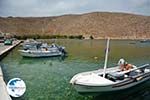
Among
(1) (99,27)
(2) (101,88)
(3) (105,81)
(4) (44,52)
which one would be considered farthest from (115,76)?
(1) (99,27)

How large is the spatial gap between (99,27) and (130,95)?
531 feet

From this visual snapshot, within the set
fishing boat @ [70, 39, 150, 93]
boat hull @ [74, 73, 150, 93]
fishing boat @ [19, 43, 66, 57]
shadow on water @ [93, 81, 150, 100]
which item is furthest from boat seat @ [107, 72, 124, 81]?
fishing boat @ [19, 43, 66, 57]

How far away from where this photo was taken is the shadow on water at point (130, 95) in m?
18.0

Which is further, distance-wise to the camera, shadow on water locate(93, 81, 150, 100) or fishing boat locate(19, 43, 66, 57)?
fishing boat locate(19, 43, 66, 57)

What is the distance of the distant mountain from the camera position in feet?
541

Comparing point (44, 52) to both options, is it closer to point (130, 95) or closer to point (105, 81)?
point (130, 95)

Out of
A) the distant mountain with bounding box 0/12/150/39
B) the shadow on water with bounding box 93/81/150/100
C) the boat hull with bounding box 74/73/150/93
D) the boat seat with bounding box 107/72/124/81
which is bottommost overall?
the distant mountain with bounding box 0/12/150/39

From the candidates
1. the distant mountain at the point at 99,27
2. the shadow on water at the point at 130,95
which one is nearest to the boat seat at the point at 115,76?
the shadow on water at the point at 130,95

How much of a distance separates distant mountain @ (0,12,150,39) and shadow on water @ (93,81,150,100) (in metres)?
140

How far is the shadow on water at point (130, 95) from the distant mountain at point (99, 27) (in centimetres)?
14003

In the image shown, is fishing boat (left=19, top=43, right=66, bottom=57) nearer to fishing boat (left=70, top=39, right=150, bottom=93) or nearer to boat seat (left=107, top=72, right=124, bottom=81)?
fishing boat (left=70, top=39, right=150, bottom=93)

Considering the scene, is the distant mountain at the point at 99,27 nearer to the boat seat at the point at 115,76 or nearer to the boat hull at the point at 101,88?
the boat seat at the point at 115,76

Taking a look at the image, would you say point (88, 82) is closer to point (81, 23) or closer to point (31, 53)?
point (31, 53)

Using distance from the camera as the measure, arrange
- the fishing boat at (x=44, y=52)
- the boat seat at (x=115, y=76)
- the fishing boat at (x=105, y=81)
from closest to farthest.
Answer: the fishing boat at (x=105, y=81), the boat seat at (x=115, y=76), the fishing boat at (x=44, y=52)
